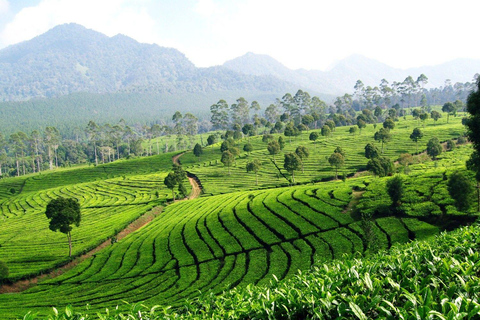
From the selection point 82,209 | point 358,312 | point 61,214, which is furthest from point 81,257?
point 358,312

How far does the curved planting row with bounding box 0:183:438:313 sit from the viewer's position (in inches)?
994

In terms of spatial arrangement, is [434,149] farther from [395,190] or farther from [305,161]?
[395,190]

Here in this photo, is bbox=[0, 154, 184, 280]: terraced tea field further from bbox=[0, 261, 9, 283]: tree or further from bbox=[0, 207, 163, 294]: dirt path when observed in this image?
bbox=[0, 261, 9, 283]: tree

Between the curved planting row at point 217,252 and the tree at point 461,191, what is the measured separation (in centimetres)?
477

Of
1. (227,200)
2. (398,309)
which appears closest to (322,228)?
(227,200)

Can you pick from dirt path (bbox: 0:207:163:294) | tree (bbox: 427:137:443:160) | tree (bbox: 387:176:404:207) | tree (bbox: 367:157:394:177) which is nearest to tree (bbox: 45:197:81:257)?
dirt path (bbox: 0:207:163:294)

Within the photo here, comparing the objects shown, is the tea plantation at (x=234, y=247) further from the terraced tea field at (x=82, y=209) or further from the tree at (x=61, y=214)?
the tree at (x=61, y=214)

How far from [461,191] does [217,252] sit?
77.1 ft

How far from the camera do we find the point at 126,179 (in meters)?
81.8

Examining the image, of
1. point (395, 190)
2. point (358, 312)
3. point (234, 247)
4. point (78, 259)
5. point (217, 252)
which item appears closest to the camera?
point (358, 312)

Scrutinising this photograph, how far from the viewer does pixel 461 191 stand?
93.0 feet

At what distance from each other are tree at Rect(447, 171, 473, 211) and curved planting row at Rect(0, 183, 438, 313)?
15.7ft

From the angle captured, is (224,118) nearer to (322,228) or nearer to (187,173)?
(187,173)

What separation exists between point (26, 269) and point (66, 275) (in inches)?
212
